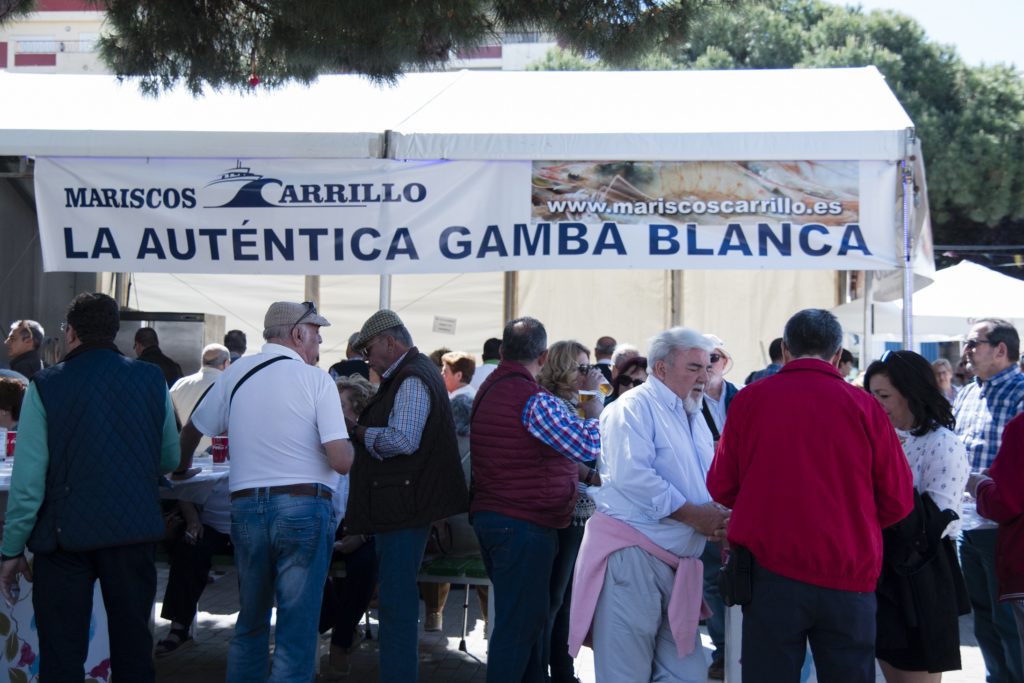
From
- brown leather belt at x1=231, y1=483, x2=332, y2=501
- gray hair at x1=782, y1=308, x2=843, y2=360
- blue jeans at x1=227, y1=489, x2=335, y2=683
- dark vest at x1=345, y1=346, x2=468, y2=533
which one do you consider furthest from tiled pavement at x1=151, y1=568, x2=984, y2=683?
gray hair at x1=782, y1=308, x2=843, y2=360

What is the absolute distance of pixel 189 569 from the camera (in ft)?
20.6

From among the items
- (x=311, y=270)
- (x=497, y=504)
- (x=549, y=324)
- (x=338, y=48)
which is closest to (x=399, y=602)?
(x=497, y=504)

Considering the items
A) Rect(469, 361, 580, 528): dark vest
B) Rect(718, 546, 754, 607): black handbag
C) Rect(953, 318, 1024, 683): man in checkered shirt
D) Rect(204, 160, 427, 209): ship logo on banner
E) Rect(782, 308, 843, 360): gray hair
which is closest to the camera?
Rect(718, 546, 754, 607): black handbag

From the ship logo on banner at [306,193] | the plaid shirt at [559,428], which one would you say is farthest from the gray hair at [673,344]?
the ship logo on banner at [306,193]

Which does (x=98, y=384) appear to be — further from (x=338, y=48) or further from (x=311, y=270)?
(x=338, y=48)

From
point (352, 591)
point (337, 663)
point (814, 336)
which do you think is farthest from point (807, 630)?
point (337, 663)

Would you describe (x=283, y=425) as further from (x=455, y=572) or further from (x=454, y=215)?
(x=454, y=215)

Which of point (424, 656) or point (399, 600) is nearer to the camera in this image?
point (399, 600)

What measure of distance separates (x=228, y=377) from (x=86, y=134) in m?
2.59

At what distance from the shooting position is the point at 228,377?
4.93 m

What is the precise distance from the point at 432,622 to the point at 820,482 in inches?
148

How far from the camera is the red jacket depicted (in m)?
4.16

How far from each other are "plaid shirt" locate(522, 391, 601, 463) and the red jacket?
1577 mm

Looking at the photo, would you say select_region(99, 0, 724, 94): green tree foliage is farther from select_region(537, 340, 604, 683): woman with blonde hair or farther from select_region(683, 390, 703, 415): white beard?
select_region(683, 390, 703, 415): white beard
